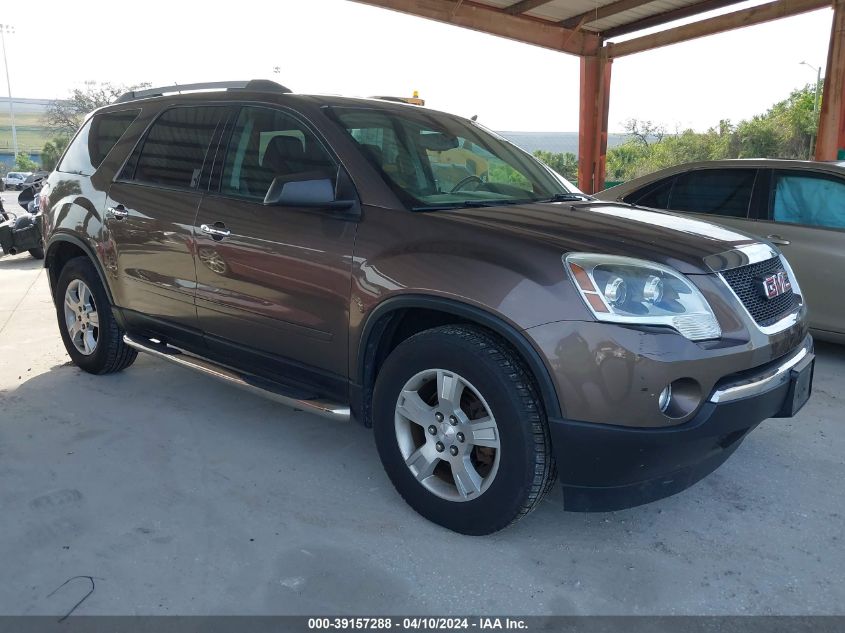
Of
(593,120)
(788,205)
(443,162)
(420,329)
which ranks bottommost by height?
(420,329)

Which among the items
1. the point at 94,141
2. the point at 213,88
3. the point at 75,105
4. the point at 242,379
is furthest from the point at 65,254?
the point at 75,105

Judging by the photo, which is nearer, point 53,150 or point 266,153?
point 266,153

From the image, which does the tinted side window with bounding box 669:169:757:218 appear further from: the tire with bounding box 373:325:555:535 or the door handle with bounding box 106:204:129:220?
the door handle with bounding box 106:204:129:220

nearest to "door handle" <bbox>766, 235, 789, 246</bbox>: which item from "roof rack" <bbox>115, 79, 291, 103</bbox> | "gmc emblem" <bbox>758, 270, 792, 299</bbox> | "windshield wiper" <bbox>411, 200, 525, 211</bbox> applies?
"gmc emblem" <bbox>758, 270, 792, 299</bbox>

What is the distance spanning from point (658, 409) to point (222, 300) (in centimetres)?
221

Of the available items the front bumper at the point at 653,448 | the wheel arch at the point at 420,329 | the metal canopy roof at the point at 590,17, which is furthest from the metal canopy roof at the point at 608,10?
the front bumper at the point at 653,448

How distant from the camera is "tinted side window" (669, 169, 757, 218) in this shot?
5617 mm

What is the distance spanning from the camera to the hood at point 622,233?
2619mm

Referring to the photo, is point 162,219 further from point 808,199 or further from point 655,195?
point 808,199

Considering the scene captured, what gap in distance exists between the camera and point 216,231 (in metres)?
3.57

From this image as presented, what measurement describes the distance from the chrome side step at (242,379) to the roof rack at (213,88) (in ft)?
4.80

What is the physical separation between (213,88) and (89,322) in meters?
1.87

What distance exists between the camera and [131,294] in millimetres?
4262

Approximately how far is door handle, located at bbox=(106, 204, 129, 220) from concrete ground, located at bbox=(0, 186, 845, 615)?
1.16 metres
